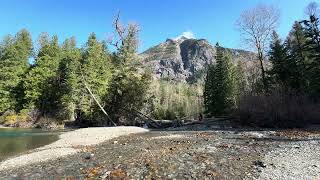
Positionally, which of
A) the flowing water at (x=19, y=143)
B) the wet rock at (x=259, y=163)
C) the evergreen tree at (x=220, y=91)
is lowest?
the wet rock at (x=259, y=163)

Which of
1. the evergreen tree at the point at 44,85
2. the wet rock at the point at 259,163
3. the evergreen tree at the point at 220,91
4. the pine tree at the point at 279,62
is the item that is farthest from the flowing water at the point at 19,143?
the evergreen tree at the point at 220,91

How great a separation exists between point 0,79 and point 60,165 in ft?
179

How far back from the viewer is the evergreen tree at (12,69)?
60.6m

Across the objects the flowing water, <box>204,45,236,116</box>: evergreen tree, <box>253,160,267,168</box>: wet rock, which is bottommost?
<box>253,160,267,168</box>: wet rock

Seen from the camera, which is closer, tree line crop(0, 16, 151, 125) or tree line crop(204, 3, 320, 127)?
tree line crop(204, 3, 320, 127)

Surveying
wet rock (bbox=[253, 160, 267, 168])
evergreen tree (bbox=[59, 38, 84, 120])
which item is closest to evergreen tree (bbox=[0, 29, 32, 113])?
evergreen tree (bbox=[59, 38, 84, 120])

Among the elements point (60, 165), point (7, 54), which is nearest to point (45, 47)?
point (7, 54)

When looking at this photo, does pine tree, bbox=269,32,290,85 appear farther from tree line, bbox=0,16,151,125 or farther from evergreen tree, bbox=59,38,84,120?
evergreen tree, bbox=59,38,84,120

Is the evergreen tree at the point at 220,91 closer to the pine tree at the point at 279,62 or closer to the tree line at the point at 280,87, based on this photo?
the tree line at the point at 280,87

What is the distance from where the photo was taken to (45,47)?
6656cm

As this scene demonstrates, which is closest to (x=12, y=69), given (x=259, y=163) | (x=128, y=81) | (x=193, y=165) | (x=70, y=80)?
(x=70, y=80)

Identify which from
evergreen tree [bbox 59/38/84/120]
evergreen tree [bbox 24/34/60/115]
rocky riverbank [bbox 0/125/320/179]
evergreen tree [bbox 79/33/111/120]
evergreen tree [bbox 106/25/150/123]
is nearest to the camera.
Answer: rocky riverbank [bbox 0/125/320/179]

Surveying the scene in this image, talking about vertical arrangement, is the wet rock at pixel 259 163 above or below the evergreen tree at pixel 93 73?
below

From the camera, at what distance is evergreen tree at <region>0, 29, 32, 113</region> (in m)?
60.6
